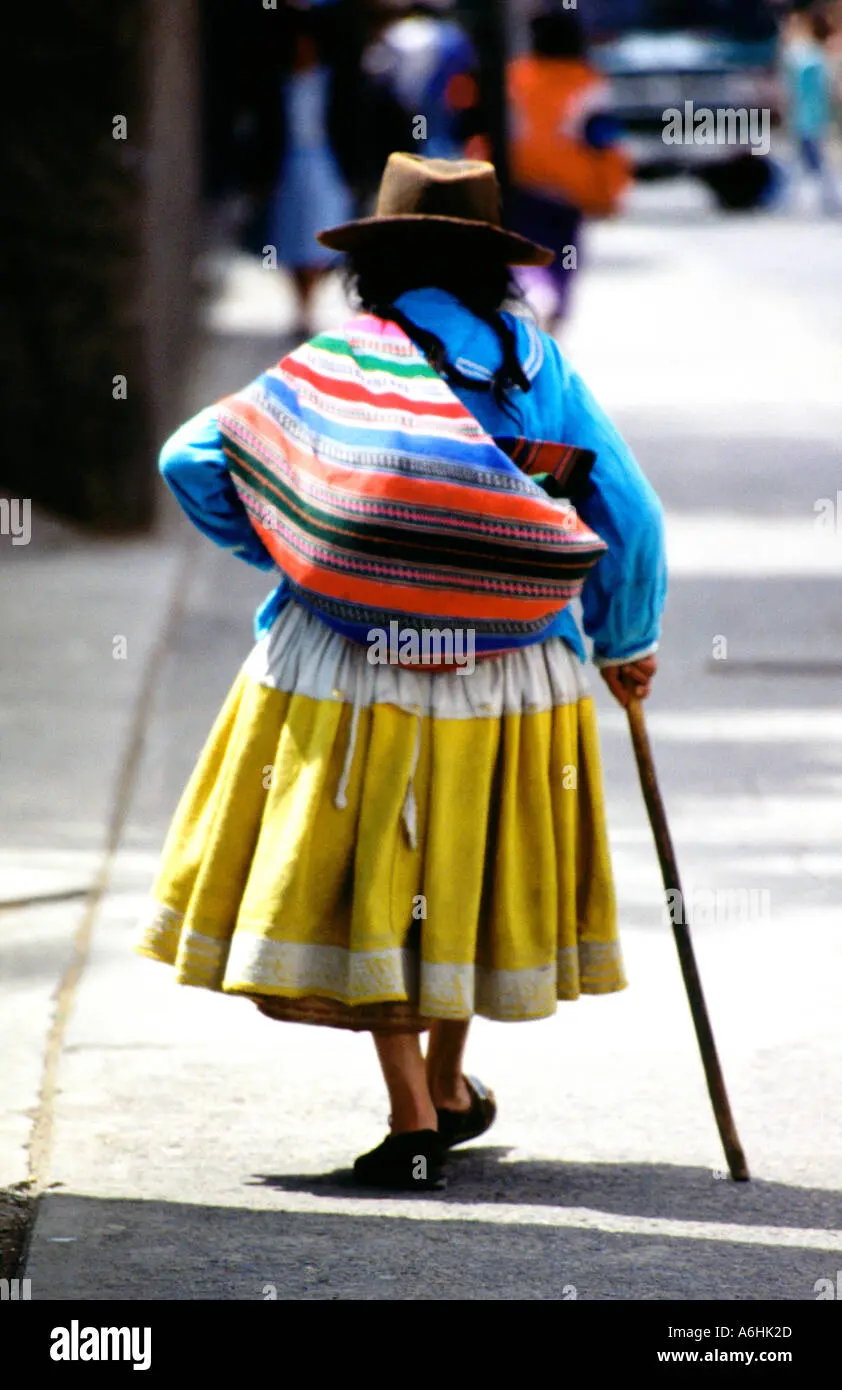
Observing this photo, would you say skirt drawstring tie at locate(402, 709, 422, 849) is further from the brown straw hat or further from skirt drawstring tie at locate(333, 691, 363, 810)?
the brown straw hat

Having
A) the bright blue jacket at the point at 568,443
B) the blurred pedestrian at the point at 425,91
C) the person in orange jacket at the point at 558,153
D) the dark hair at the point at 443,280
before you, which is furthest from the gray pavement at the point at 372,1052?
the blurred pedestrian at the point at 425,91

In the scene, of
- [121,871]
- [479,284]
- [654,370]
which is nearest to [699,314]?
[654,370]

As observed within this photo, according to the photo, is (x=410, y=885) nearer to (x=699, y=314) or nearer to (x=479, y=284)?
(x=479, y=284)

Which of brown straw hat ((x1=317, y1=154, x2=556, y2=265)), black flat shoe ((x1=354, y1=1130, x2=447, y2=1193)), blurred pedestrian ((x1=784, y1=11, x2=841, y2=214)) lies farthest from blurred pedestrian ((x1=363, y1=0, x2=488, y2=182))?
black flat shoe ((x1=354, y1=1130, x2=447, y2=1193))

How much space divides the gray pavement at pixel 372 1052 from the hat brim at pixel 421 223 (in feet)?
5.27

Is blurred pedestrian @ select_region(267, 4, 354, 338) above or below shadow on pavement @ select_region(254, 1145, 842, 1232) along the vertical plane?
above

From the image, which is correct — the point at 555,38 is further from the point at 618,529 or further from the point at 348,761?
the point at 348,761

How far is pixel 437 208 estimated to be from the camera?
4.21 metres

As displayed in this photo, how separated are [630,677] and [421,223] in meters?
0.87

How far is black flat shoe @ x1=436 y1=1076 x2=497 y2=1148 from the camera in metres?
4.50

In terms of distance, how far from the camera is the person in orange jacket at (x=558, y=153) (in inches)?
487

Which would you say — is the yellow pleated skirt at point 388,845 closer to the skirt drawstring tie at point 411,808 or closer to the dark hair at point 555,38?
the skirt drawstring tie at point 411,808

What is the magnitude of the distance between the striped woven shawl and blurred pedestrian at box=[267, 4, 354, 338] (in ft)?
35.5

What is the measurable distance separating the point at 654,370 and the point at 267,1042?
10291 millimetres
